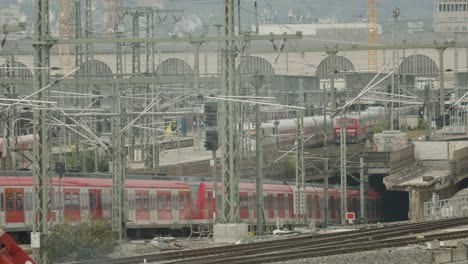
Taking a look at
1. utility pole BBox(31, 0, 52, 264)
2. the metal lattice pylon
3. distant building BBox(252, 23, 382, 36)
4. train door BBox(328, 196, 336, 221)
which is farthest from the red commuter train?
distant building BBox(252, 23, 382, 36)

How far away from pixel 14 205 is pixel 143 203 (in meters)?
5.01

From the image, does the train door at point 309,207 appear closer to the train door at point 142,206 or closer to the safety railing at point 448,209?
→ the safety railing at point 448,209

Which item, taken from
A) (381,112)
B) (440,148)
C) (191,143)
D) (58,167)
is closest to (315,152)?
(440,148)

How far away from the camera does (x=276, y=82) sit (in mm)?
73062

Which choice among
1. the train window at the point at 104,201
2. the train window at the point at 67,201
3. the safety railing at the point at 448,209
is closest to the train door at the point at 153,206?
the train window at the point at 104,201

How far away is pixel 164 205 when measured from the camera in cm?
3841

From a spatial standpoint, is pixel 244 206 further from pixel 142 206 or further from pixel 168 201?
pixel 142 206

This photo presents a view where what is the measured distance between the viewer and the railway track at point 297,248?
2450 centimetres

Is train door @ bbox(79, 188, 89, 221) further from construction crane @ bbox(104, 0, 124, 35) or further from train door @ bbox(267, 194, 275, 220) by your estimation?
construction crane @ bbox(104, 0, 124, 35)

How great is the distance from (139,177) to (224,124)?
8537 mm

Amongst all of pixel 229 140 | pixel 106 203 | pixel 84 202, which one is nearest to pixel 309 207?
pixel 106 203

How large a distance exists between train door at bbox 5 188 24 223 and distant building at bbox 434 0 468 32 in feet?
368

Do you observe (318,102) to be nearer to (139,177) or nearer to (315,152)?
(315,152)

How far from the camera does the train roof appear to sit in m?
33.5
